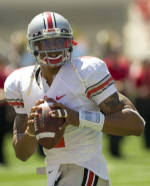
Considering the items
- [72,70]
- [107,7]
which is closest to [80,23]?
[107,7]

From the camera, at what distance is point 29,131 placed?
166 inches

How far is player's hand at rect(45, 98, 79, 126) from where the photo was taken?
13.1ft

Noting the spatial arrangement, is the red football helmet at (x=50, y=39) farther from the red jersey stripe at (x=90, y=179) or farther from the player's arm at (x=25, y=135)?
the red jersey stripe at (x=90, y=179)

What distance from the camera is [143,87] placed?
11.1 m

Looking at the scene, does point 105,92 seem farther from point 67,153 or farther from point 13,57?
point 13,57

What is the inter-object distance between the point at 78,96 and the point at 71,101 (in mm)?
54

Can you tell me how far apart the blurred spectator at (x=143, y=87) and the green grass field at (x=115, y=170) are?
529mm

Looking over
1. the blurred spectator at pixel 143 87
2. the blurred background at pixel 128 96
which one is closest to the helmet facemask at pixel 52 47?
the blurred background at pixel 128 96

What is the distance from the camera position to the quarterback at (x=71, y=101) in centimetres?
414

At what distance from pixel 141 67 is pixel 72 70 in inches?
273

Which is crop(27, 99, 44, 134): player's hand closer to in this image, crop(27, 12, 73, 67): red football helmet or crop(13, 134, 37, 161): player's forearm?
crop(13, 134, 37, 161): player's forearm

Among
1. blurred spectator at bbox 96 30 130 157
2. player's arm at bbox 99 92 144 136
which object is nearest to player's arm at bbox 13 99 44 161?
player's arm at bbox 99 92 144 136

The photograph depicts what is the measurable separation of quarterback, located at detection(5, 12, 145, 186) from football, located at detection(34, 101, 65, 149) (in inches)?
2.1

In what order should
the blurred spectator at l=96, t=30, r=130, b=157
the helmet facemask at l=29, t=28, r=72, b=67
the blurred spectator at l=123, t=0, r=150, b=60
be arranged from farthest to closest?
1. the blurred spectator at l=123, t=0, r=150, b=60
2. the blurred spectator at l=96, t=30, r=130, b=157
3. the helmet facemask at l=29, t=28, r=72, b=67
